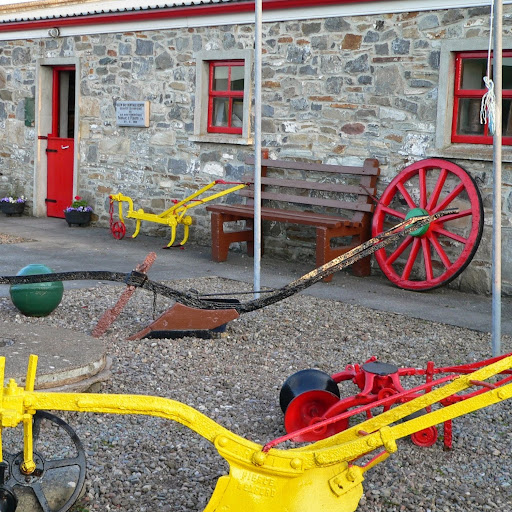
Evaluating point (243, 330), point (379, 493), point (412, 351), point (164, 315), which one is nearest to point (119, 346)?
point (164, 315)

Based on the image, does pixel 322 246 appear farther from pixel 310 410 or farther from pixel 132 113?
pixel 310 410

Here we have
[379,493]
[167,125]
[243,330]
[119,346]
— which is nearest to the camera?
[379,493]

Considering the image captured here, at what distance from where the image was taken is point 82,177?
40.9 ft

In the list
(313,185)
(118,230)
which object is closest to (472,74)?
(313,185)

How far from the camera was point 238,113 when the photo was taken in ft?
34.5

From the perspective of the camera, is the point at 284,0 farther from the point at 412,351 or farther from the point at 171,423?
the point at 171,423

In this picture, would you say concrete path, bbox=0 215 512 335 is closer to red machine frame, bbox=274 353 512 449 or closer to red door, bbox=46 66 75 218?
red door, bbox=46 66 75 218

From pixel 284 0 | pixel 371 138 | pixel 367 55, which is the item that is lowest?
pixel 371 138

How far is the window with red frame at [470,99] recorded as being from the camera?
8.38 metres

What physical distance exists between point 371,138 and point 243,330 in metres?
3.52

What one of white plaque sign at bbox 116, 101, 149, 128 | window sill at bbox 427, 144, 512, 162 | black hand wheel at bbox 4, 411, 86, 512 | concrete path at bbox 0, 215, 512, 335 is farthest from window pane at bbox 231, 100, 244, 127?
black hand wheel at bbox 4, 411, 86, 512

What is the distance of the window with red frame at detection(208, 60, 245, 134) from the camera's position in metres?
10.5

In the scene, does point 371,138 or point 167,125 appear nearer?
point 371,138

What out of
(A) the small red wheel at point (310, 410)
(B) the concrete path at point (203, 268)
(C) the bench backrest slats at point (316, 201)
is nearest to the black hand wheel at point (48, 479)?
(A) the small red wheel at point (310, 410)
